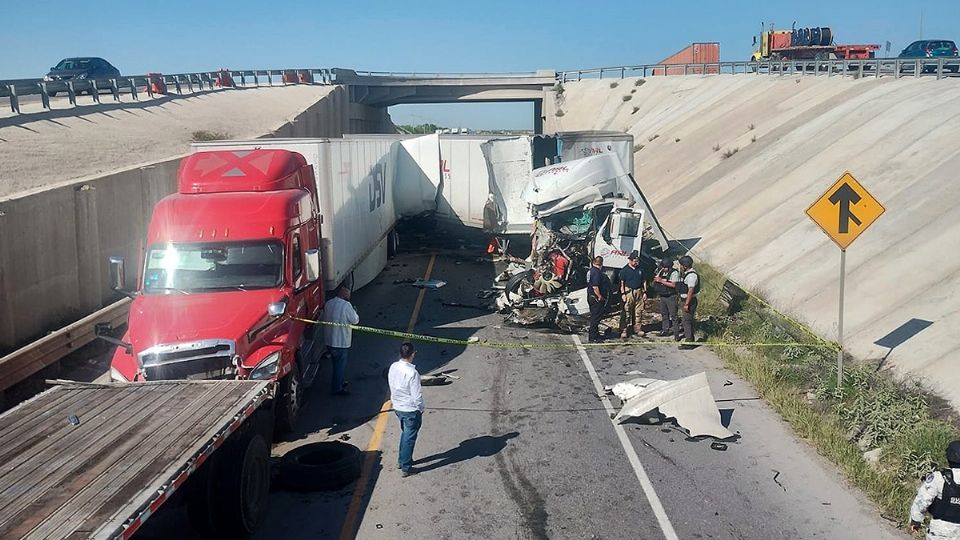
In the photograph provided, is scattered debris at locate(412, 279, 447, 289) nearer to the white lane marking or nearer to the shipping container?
the white lane marking

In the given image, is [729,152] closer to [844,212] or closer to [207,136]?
[844,212]

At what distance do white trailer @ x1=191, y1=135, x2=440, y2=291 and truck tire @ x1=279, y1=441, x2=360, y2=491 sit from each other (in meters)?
4.80

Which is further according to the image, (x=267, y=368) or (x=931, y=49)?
(x=931, y=49)

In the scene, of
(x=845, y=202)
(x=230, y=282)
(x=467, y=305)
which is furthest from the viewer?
(x=467, y=305)

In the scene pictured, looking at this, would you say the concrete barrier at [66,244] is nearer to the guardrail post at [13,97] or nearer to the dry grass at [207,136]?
the guardrail post at [13,97]

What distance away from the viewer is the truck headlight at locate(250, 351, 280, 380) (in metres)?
10.1

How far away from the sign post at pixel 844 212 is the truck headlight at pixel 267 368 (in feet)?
25.9

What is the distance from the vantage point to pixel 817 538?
8.18m

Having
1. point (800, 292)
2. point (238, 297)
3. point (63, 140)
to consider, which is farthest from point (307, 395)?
point (63, 140)

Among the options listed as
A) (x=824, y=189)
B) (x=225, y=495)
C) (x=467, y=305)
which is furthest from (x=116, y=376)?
(x=824, y=189)

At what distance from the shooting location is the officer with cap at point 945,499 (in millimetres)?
6551

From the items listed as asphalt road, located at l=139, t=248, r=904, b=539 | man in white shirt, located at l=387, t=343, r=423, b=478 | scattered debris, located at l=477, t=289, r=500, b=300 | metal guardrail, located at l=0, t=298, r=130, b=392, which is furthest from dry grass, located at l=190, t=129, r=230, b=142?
man in white shirt, located at l=387, t=343, r=423, b=478

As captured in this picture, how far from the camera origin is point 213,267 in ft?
36.8

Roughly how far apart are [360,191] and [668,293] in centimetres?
710
